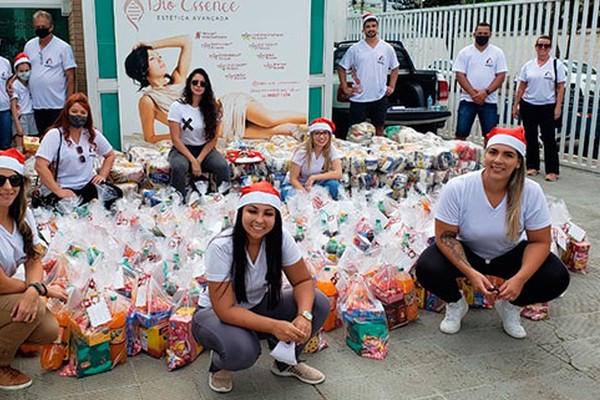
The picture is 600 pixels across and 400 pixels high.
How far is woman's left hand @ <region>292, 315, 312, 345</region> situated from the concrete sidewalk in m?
0.35

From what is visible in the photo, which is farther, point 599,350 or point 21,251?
point 599,350

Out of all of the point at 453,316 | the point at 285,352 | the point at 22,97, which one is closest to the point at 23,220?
the point at 285,352

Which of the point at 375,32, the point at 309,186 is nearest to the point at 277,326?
the point at 309,186

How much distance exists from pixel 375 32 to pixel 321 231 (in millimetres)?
4197

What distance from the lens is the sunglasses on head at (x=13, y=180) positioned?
295cm

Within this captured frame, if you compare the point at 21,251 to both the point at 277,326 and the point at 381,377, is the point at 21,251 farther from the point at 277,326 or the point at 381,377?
the point at 381,377

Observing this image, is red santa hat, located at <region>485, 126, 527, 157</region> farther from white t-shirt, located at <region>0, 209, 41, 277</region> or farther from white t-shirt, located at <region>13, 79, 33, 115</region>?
white t-shirt, located at <region>13, 79, 33, 115</region>

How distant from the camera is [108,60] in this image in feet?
23.1

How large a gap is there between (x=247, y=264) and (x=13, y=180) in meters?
1.18

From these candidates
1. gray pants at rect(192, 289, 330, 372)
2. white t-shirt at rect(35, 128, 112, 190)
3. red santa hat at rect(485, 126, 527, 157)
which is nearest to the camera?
gray pants at rect(192, 289, 330, 372)

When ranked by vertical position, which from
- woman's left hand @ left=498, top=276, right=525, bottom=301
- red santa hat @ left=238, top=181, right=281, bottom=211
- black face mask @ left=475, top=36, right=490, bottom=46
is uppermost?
black face mask @ left=475, top=36, right=490, bottom=46

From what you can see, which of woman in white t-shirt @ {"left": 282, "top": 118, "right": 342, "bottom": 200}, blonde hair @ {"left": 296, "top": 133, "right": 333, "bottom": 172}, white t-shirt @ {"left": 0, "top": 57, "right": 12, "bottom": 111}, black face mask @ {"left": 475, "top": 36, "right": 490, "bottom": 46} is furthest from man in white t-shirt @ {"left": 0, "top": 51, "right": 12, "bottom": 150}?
black face mask @ {"left": 475, "top": 36, "right": 490, "bottom": 46}

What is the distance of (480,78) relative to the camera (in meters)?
7.82

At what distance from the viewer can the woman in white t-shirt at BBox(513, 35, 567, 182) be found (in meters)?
7.69
